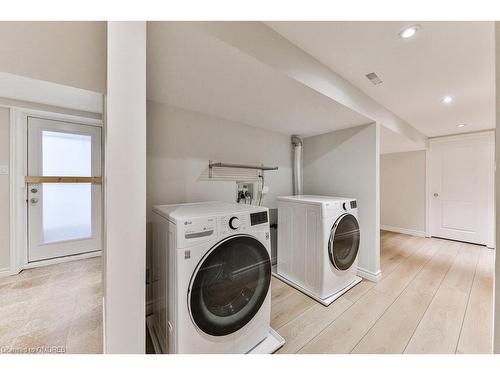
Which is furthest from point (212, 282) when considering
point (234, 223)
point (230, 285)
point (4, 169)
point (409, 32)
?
point (4, 169)

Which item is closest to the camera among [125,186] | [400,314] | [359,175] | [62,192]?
[125,186]

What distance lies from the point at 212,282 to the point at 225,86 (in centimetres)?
128

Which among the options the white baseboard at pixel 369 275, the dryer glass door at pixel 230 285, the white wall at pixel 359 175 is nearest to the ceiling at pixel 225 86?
the white wall at pixel 359 175

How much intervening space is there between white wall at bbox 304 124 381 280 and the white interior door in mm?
3144

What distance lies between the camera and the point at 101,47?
3.39 feet

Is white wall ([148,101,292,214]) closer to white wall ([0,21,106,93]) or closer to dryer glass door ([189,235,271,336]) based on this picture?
white wall ([0,21,106,93])

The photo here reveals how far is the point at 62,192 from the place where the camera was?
2.51m

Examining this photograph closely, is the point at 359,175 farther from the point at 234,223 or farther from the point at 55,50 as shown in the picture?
the point at 55,50

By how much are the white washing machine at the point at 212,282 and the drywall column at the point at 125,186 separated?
0.23 metres

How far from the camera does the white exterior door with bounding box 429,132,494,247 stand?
312 cm

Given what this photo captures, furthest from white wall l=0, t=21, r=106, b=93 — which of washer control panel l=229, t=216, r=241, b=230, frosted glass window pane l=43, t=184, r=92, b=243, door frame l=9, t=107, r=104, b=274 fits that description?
frosted glass window pane l=43, t=184, r=92, b=243

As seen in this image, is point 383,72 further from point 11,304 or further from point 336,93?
point 11,304
